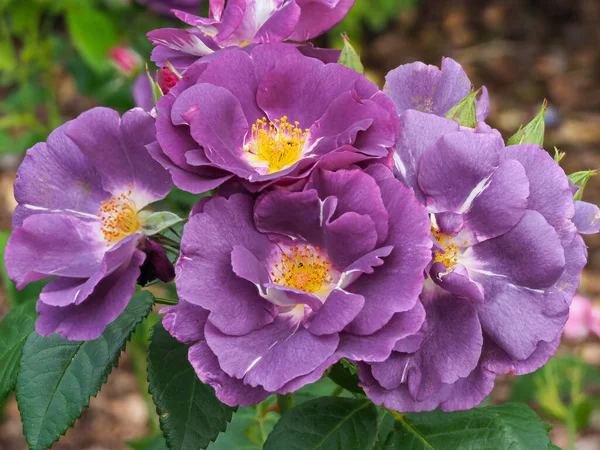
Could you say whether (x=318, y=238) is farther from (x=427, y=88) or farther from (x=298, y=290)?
(x=427, y=88)

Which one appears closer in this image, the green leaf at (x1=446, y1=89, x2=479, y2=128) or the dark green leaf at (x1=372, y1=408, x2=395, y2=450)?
the green leaf at (x1=446, y1=89, x2=479, y2=128)

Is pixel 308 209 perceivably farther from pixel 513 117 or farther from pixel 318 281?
pixel 513 117

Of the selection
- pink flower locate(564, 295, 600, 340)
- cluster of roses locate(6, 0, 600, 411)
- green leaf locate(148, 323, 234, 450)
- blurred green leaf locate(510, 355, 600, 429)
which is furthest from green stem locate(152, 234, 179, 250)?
pink flower locate(564, 295, 600, 340)

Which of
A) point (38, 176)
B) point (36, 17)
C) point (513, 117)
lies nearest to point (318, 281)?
point (38, 176)

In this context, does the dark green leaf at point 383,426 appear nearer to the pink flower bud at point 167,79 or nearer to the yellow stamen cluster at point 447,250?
the yellow stamen cluster at point 447,250

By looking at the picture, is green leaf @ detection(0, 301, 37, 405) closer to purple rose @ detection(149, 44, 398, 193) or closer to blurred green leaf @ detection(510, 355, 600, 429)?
purple rose @ detection(149, 44, 398, 193)

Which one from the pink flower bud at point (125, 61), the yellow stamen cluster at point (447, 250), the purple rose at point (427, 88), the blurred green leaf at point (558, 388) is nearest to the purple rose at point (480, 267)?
the yellow stamen cluster at point (447, 250)

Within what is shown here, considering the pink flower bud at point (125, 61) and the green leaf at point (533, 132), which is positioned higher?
the green leaf at point (533, 132)
